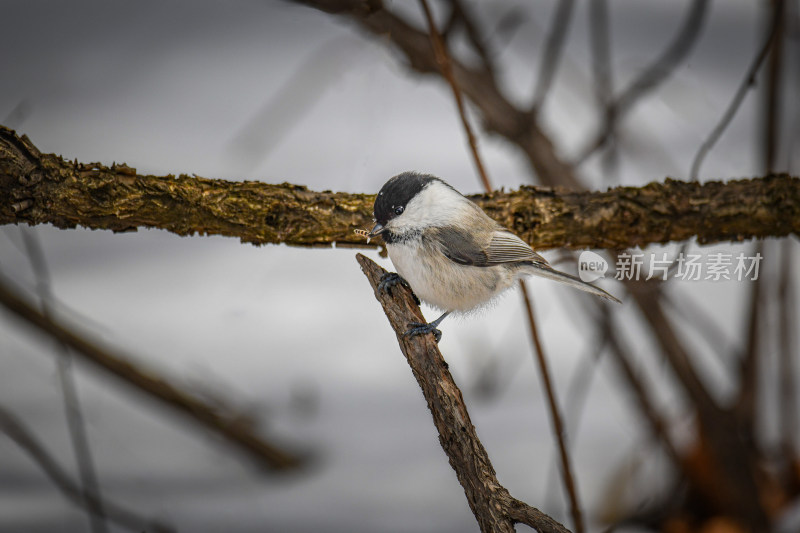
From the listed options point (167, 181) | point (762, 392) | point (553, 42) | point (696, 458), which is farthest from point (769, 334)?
point (167, 181)

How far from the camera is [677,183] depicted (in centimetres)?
114

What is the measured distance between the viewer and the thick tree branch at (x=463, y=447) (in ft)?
2.35

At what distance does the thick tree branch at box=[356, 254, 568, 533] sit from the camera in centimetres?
72

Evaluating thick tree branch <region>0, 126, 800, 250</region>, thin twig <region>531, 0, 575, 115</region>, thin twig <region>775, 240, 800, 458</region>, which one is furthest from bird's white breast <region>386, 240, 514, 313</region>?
thin twig <region>775, 240, 800, 458</region>

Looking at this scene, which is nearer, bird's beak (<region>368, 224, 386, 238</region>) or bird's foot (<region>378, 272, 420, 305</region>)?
bird's beak (<region>368, 224, 386, 238</region>)

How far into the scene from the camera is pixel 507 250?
0.94 meters

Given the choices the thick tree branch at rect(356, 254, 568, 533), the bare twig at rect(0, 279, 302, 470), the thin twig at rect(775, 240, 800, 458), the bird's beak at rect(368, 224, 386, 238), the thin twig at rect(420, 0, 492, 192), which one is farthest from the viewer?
the thin twig at rect(775, 240, 800, 458)

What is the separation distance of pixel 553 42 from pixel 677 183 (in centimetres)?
45

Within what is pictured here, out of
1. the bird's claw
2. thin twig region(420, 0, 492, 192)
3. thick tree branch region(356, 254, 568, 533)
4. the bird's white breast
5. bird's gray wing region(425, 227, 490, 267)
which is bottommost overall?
thick tree branch region(356, 254, 568, 533)

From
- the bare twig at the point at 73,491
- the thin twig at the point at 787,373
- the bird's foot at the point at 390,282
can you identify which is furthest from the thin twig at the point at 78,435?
the thin twig at the point at 787,373

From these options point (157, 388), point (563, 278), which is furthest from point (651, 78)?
point (157, 388)

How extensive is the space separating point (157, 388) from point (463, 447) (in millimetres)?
1089

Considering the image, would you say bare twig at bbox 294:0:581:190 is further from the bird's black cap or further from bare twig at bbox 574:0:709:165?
the bird's black cap

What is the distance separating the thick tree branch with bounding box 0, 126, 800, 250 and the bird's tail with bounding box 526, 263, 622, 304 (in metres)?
0.15
